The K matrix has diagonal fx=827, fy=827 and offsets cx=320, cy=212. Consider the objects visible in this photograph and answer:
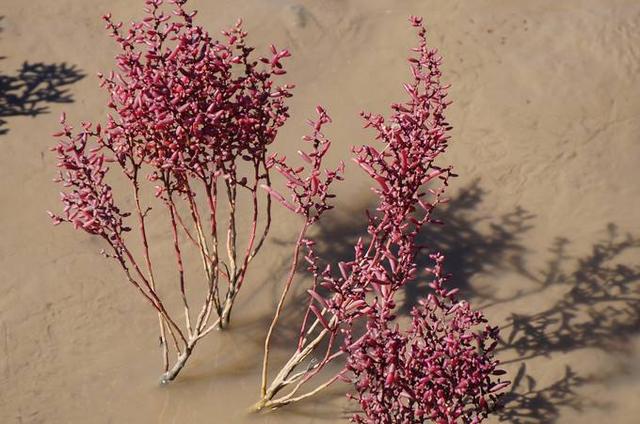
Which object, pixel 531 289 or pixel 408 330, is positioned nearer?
pixel 408 330

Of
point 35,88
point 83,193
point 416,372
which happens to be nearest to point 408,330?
point 416,372

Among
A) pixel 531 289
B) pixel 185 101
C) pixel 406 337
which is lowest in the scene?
pixel 406 337

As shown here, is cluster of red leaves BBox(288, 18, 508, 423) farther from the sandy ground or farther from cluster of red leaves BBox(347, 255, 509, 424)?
the sandy ground

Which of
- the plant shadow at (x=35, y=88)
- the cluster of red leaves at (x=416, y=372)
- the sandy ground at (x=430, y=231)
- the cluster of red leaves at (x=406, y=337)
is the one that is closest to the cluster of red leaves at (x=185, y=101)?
the cluster of red leaves at (x=406, y=337)

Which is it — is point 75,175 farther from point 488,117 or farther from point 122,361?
point 488,117

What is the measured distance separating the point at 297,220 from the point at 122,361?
1438 mm

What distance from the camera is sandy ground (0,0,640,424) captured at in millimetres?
4328

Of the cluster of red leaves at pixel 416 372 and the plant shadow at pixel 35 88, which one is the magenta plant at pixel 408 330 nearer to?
the cluster of red leaves at pixel 416 372

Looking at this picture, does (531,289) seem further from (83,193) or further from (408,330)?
(83,193)

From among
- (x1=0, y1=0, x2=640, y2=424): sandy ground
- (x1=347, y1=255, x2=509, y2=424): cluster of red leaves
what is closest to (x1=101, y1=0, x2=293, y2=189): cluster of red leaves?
(x1=347, y1=255, x2=509, y2=424): cluster of red leaves

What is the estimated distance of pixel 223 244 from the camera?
17.0ft

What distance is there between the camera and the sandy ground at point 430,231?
433 centimetres

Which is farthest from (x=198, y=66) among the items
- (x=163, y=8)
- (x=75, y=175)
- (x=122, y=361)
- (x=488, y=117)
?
(x=163, y=8)

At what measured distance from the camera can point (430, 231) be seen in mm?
5238
